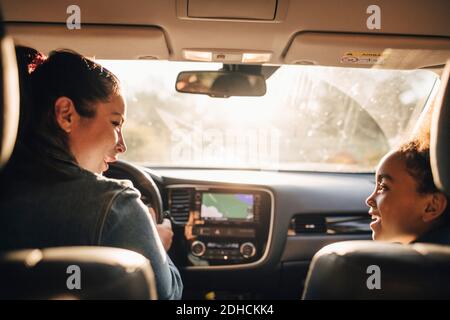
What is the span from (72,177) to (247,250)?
214 centimetres

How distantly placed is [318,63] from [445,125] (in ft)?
4.86

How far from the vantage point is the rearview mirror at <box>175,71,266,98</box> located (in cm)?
303

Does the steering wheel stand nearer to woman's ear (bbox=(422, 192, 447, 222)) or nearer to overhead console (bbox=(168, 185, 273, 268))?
overhead console (bbox=(168, 185, 273, 268))

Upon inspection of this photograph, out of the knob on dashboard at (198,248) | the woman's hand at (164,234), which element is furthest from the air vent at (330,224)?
the woman's hand at (164,234)

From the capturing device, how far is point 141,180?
10.5ft

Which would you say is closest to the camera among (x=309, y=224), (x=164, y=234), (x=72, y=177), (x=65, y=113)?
(x=72, y=177)

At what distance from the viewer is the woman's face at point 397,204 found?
1829mm

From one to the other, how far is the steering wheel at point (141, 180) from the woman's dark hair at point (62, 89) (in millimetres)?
1157

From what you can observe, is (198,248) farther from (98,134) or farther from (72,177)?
(72,177)

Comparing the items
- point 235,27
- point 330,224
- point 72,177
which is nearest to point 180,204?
point 330,224

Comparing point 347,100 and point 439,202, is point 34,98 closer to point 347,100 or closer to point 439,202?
point 439,202

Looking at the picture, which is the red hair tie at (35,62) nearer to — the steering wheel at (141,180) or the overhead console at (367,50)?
the steering wheel at (141,180)

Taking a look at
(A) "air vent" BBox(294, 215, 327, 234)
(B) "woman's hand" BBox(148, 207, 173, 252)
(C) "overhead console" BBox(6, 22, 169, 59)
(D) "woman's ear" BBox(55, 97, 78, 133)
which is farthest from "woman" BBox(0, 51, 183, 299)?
(A) "air vent" BBox(294, 215, 327, 234)
